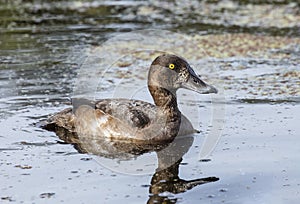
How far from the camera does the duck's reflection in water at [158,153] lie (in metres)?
6.71

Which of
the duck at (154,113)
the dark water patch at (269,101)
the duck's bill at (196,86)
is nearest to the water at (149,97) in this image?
the dark water patch at (269,101)

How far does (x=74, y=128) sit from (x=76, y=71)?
3.52 metres

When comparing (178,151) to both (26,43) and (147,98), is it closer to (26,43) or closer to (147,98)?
(147,98)

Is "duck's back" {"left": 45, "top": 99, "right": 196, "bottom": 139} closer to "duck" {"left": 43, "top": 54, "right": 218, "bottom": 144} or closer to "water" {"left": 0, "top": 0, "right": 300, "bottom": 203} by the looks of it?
"duck" {"left": 43, "top": 54, "right": 218, "bottom": 144}

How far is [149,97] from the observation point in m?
10.6

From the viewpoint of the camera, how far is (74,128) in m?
9.09

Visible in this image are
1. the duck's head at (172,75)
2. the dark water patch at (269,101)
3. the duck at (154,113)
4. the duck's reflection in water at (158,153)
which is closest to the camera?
the duck's reflection in water at (158,153)

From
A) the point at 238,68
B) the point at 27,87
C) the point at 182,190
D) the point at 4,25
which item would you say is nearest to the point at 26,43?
the point at 4,25

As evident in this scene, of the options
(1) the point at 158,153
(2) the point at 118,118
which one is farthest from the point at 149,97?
(1) the point at 158,153

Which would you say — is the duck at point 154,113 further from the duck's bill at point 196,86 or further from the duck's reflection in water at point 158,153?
the duck's reflection in water at point 158,153

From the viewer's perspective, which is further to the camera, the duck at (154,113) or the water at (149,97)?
the duck at (154,113)

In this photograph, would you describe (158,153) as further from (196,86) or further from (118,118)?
(196,86)

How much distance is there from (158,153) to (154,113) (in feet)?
2.28

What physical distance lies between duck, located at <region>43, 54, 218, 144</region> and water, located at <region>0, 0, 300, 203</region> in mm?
298
